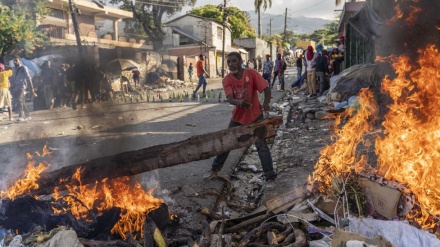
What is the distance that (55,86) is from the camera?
1375cm

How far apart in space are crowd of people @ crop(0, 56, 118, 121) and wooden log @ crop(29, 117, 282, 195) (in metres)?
2.43

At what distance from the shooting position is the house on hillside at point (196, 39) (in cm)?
3912

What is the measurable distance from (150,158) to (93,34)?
348 inches

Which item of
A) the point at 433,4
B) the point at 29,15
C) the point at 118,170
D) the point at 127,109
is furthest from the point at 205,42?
the point at 118,170

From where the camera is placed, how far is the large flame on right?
12.0ft

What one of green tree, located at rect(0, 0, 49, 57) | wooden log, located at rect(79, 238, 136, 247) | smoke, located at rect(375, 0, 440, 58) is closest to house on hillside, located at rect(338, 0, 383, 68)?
smoke, located at rect(375, 0, 440, 58)

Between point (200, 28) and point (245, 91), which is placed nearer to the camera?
point (245, 91)

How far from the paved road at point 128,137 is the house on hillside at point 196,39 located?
25216 millimetres

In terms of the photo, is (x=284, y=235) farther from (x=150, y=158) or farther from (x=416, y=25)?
(x=416, y=25)

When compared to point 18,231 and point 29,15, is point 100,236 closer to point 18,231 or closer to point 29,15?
point 18,231

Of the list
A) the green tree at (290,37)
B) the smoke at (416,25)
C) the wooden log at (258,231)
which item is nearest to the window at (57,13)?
the smoke at (416,25)

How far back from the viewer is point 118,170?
12.9 ft

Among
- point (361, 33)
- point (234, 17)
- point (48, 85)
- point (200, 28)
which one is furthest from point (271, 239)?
point (234, 17)

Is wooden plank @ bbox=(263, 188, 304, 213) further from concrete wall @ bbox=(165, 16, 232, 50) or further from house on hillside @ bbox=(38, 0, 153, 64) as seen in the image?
concrete wall @ bbox=(165, 16, 232, 50)
